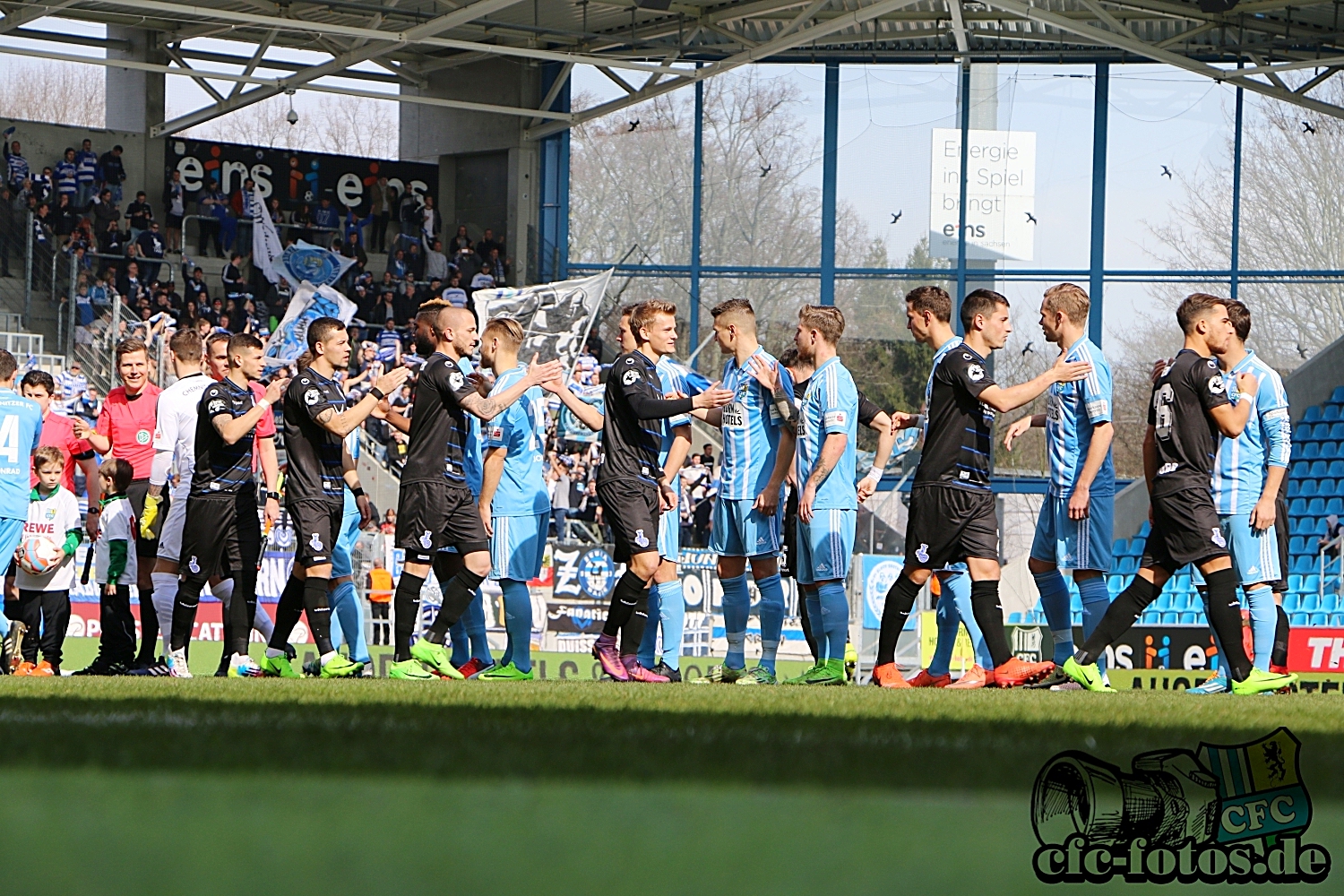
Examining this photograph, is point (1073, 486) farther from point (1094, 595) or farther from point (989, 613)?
point (989, 613)

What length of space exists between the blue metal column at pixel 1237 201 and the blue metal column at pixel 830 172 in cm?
734

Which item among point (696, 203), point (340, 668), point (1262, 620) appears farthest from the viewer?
point (696, 203)

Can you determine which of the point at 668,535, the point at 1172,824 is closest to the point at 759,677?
the point at 668,535

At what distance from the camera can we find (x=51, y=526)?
10.5 metres

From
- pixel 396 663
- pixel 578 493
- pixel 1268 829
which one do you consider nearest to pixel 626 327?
pixel 396 663

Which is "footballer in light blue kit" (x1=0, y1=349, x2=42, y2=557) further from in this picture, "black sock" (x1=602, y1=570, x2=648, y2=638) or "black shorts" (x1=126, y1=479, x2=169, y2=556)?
"black sock" (x1=602, y1=570, x2=648, y2=638)

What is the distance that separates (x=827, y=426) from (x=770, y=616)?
1244 millimetres

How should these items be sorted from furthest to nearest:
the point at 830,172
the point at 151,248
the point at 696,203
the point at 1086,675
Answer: the point at 696,203 → the point at 830,172 → the point at 151,248 → the point at 1086,675

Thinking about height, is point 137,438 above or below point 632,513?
above

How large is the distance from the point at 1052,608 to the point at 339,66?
70.8 ft

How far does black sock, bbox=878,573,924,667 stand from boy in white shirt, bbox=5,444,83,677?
5.31m

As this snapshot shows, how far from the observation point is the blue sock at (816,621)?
898cm

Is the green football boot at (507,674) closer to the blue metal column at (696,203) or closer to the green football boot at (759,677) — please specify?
the green football boot at (759,677)

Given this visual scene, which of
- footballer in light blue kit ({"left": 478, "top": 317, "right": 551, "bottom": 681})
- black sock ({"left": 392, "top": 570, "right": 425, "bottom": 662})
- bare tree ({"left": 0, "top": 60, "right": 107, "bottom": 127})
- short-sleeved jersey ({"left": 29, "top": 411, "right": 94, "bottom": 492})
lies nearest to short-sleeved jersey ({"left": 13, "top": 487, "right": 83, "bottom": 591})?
short-sleeved jersey ({"left": 29, "top": 411, "right": 94, "bottom": 492})
